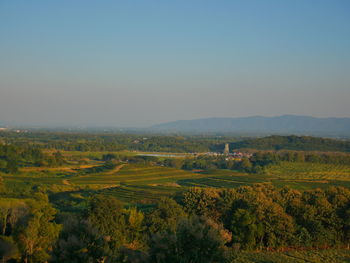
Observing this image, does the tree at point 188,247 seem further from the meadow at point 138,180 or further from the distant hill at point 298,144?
the distant hill at point 298,144

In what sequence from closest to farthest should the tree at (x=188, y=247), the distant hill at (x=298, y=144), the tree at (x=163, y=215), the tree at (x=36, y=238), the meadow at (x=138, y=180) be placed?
the tree at (x=188, y=247) → the tree at (x=36, y=238) → the tree at (x=163, y=215) → the meadow at (x=138, y=180) → the distant hill at (x=298, y=144)

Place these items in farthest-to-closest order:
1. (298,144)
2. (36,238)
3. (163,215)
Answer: (298,144) < (163,215) < (36,238)

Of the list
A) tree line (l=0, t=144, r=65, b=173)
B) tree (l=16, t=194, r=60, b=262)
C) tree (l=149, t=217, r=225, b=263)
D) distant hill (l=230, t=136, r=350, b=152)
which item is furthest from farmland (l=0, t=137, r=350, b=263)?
distant hill (l=230, t=136, r=350, b=152)

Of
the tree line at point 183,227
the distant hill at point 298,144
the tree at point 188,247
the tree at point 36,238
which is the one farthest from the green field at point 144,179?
the distant hill at point 298,144

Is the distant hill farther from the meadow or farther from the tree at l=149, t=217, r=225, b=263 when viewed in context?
the tree at l=149, t=217, r=225, b=263

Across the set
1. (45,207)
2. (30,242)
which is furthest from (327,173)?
(30,242)

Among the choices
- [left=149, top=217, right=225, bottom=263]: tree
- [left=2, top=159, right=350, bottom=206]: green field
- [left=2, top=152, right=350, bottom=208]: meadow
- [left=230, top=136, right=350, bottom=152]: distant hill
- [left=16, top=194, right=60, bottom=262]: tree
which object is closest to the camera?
[left=149, top=217, right=225, bottom=263]: tree

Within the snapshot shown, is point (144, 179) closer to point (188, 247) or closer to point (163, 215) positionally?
point (163, 215)

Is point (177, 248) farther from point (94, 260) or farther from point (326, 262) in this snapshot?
point (326, 262)

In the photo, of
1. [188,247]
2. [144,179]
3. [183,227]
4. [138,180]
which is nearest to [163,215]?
[183,227]
